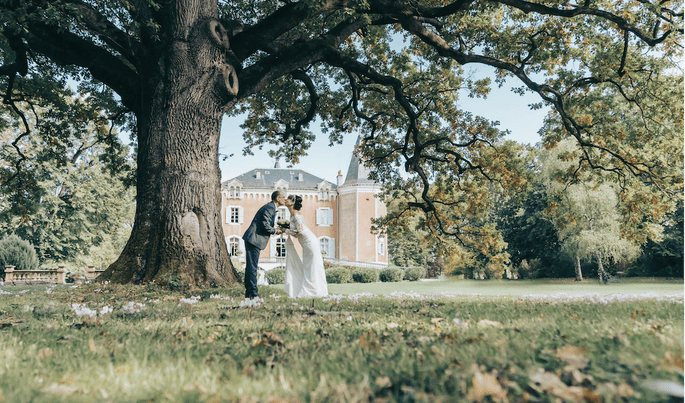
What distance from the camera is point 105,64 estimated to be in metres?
9.68

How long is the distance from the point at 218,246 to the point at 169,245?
104cm

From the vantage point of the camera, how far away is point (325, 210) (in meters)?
50.9

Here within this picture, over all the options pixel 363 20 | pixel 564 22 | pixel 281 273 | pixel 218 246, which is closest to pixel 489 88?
pixel 564 22

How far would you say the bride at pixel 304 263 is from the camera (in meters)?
7.90

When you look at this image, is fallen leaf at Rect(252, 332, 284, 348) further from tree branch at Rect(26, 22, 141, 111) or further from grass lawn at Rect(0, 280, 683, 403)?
tree branch at Rect(26, 22, 141, 111)

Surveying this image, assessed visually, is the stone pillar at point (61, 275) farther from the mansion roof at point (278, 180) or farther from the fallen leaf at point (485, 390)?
the fallen leaf at point (485, 390)

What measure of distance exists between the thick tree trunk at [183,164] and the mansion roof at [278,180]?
1622 inches

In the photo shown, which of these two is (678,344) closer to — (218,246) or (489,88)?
(218,246)

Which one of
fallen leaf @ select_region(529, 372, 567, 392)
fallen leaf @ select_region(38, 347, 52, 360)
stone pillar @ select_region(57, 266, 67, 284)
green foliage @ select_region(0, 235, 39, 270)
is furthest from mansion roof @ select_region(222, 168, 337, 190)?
fallen leaf @ select_region(529, 372, 567, 392)

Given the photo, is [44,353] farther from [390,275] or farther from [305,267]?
[390,275]

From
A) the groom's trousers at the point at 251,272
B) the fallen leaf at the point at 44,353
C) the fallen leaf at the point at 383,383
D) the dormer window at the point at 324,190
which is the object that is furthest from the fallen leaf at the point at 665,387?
the dormer window at the point at 324,190

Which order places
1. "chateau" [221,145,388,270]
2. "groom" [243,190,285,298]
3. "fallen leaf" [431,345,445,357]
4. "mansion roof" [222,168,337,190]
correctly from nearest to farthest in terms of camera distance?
"fallen leaf" [431,345,445,357], "groom" [243,190,285,298], "chateau" [221,145,388,270], "mansion roof" [222,168,337,190]

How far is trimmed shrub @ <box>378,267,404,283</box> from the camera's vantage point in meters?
37.5

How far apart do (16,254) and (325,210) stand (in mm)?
31594
